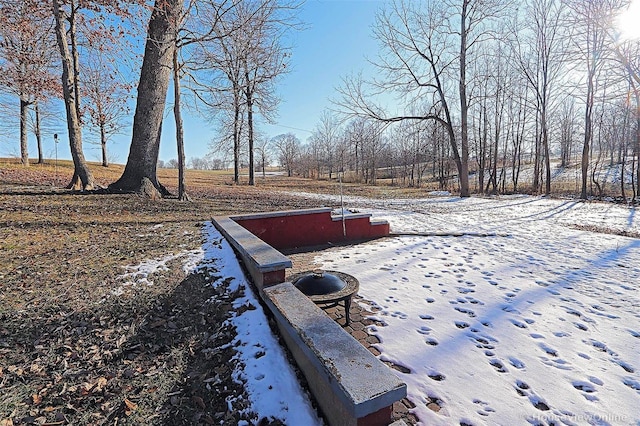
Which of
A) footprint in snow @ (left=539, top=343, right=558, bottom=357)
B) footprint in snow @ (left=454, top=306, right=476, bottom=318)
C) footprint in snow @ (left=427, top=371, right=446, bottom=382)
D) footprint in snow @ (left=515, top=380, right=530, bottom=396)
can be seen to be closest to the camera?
footprint in snow @ (left=515, top=380, right=530, bottom=396)

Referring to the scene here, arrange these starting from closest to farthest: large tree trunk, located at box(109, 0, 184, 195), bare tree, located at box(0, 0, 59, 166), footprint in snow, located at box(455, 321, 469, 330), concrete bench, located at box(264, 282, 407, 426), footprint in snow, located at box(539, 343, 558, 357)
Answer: concrete bench, located at box(264, 282, 407, 426) < footprint in snow, located at box(539, 343, 558, 357) < footprint in snow, located at box(455, 321, 469, 330) < bare tree, located at box(0, 0, 59, 166) < large tree trunk, located at box(109, 0, 184, 195)

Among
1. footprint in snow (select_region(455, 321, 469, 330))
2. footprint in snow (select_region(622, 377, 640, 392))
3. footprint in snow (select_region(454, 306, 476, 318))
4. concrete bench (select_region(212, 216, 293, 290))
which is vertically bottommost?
footprint in snow (select_region(622, 377, 640, 392))

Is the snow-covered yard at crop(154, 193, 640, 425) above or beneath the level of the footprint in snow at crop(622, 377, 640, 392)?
above

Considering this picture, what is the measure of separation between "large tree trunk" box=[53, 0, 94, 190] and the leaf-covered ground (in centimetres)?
369

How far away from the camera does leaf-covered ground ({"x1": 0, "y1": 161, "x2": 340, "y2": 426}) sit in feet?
6.50

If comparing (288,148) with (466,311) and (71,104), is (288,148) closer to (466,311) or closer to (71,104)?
(71,104)

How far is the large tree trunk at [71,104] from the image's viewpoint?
309 inches

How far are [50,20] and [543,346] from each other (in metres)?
14.1

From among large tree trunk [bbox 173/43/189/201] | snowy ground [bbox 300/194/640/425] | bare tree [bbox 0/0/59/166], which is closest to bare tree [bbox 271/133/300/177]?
bare tree [bbox 0/0/59/166]

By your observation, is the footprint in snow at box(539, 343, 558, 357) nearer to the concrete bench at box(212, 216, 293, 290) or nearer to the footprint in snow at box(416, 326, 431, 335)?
the footprint in snow at box(416, 326, 431, 335)

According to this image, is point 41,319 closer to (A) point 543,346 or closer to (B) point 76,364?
(B) point 76,364

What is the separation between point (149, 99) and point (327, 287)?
778cm

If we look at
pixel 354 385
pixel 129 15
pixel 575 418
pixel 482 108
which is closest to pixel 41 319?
pixel 354 385

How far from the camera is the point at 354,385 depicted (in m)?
1.55
